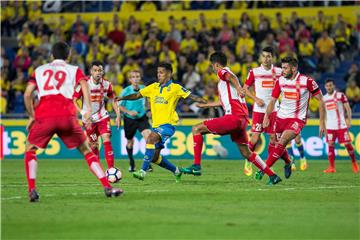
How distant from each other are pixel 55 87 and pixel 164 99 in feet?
14.0

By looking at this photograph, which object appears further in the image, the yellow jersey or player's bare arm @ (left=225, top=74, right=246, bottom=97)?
the yellow jersey

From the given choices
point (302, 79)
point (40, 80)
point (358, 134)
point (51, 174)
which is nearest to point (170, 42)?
point (358, 134)

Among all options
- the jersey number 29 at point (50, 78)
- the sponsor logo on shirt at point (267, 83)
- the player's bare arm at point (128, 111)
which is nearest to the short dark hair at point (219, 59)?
the sponsor logo on shirt at point (267, 83)

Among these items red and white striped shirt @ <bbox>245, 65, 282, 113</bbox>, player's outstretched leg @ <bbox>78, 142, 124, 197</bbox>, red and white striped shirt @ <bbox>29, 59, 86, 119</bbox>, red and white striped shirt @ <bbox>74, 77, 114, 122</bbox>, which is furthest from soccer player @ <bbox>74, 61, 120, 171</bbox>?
red and white striped shirt @ <bbox>29, 59, 86, 119</bbox>

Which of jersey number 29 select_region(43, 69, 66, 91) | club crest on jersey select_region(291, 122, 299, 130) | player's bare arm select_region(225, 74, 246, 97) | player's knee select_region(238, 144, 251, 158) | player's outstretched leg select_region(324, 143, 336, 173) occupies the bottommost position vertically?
player's outstretched leg select_region(324, 143, 336, 173)

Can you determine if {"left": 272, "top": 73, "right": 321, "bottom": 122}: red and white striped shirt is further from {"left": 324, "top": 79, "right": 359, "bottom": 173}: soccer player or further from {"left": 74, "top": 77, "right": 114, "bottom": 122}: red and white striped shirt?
{"left": 324, "top": 79, "right": 359, "bottom": 173}: soccer player

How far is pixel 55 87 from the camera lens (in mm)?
12430

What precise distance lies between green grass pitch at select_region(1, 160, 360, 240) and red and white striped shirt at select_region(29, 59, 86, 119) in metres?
1.30

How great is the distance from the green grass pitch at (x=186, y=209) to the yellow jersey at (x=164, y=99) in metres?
1.17

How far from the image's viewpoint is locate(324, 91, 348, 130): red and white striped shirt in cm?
2205

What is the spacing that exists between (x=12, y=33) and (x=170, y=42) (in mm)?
6860

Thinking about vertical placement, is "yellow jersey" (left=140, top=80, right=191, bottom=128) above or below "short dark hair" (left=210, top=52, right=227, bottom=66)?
below

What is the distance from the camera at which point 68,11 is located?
33750mm

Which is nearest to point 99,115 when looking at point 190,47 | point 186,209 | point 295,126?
point 295,126
